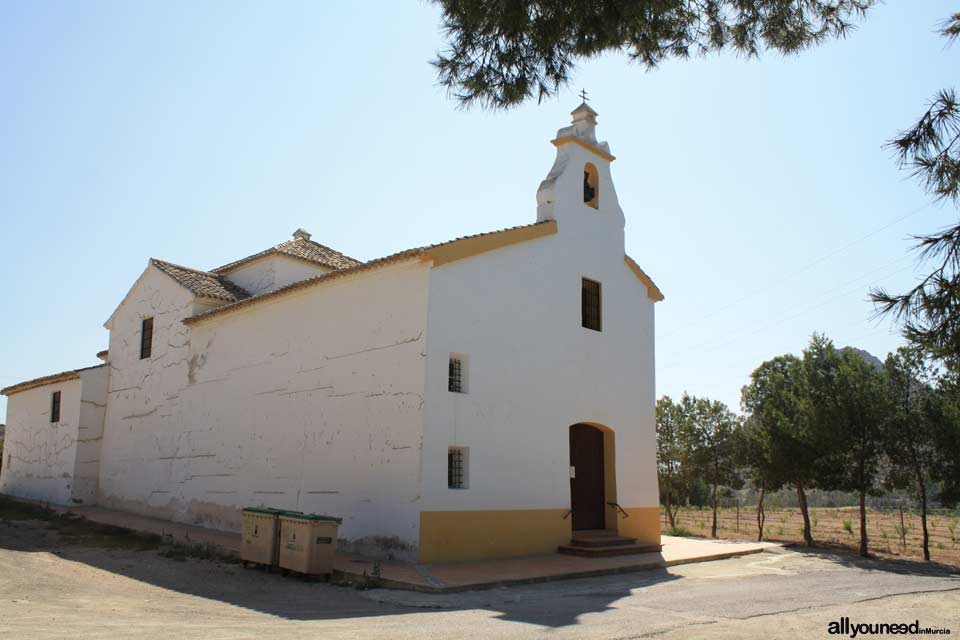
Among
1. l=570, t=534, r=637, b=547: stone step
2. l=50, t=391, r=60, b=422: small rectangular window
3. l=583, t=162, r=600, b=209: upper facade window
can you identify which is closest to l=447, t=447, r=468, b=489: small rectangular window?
l=570, t=534, r=637, b=547: stone step

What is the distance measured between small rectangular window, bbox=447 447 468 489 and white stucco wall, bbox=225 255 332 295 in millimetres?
8674

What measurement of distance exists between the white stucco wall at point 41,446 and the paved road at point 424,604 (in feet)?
26.9

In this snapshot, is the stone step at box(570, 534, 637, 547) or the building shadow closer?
the building shadow

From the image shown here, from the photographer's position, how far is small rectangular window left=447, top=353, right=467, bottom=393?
42.2 feet

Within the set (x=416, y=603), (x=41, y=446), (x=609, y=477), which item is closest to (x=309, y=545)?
(x=416, y=603)

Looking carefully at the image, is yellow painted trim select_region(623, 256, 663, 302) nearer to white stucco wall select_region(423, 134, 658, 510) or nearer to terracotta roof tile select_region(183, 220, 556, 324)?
white stucco wall select_region(423, 134, 658, 510)

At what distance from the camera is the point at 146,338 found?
20.3 meters

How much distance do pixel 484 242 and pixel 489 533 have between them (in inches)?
202

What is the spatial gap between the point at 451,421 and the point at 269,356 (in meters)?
5.25

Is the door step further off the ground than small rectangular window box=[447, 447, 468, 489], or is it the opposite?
small rectangular window box=[447, 447, 468, 489]

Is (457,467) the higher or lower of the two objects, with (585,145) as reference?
lower

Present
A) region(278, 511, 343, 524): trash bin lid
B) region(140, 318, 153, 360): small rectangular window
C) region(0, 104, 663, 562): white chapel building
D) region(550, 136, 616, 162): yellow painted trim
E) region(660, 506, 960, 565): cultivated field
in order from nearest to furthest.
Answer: region(278, 511, 343, 524): trash bin lid, region(0, 104, 663, 562): white chapel building, region(550, 136, 616, 162): yellow painted trim, region(140, 318, 153, 360): small rectangular window, region(660, 506, 960, 565): cultivated field

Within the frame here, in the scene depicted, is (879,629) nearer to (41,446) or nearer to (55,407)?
(55,407)

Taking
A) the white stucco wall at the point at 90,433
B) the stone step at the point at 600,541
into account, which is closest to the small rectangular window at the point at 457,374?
the stone step at the point at 600,541
